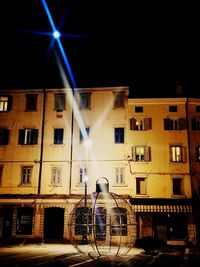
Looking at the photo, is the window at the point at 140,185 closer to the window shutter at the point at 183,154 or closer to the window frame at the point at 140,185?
the window frame at the point at 140,185

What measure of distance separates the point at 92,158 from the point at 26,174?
6833mm

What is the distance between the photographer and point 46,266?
1450 cm

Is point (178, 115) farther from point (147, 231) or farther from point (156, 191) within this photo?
point (147, 231)

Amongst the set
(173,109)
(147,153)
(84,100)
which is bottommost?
(147,153)

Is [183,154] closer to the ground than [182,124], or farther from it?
closer to the ground

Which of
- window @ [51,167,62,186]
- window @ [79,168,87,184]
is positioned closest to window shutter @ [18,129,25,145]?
window @ [51,167,62,186]

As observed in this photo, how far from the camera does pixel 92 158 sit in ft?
101

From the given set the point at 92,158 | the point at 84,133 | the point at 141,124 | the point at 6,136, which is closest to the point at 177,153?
the point at 141,124

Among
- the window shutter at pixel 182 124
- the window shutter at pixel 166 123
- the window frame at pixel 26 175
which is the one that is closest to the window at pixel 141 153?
the window shutter at pixel 166 123

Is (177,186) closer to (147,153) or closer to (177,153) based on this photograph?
(177,153)

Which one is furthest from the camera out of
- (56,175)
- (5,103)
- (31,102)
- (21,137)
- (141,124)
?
(5,103)

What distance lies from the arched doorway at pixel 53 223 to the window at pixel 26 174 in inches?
135

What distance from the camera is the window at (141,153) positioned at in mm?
30297

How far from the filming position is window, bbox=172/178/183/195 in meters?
29.6
